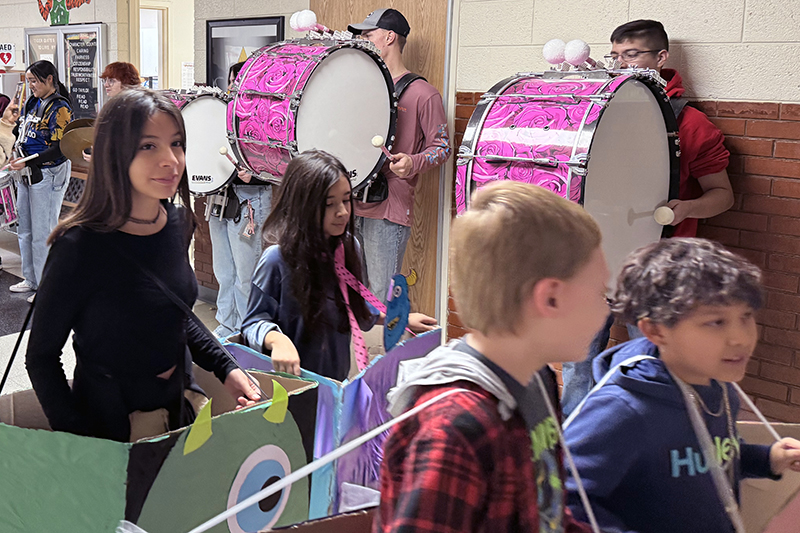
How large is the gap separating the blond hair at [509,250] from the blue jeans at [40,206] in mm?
4405

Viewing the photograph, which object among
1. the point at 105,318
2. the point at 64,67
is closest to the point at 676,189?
the point at 105,318

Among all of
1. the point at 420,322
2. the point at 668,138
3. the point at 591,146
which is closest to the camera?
the point at 420,322

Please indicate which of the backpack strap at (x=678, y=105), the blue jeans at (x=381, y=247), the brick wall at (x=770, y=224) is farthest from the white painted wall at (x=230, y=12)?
the brick wall at (x=770, y=224)

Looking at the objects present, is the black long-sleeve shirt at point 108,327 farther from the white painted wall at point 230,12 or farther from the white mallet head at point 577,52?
the white painted wall at point 230,12

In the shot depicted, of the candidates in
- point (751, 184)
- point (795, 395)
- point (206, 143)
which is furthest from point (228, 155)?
point (795, 395)

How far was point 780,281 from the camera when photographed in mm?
2734

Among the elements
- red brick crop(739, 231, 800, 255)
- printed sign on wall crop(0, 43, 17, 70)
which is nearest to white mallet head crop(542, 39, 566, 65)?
red brick crop(739, 231, 800, 255)

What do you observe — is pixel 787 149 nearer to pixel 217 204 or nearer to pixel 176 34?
pixel 217 204

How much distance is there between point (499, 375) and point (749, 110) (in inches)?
91.2

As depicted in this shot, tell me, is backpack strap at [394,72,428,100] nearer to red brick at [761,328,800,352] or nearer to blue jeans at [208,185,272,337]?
blue jeans at [208,185,272,337]

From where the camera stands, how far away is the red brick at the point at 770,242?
269 cm

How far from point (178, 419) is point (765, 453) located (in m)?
0.99

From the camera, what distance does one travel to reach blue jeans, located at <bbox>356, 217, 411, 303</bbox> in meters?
3.43

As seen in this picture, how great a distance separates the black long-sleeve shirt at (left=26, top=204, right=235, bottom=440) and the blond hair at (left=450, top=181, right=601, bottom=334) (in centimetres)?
65
